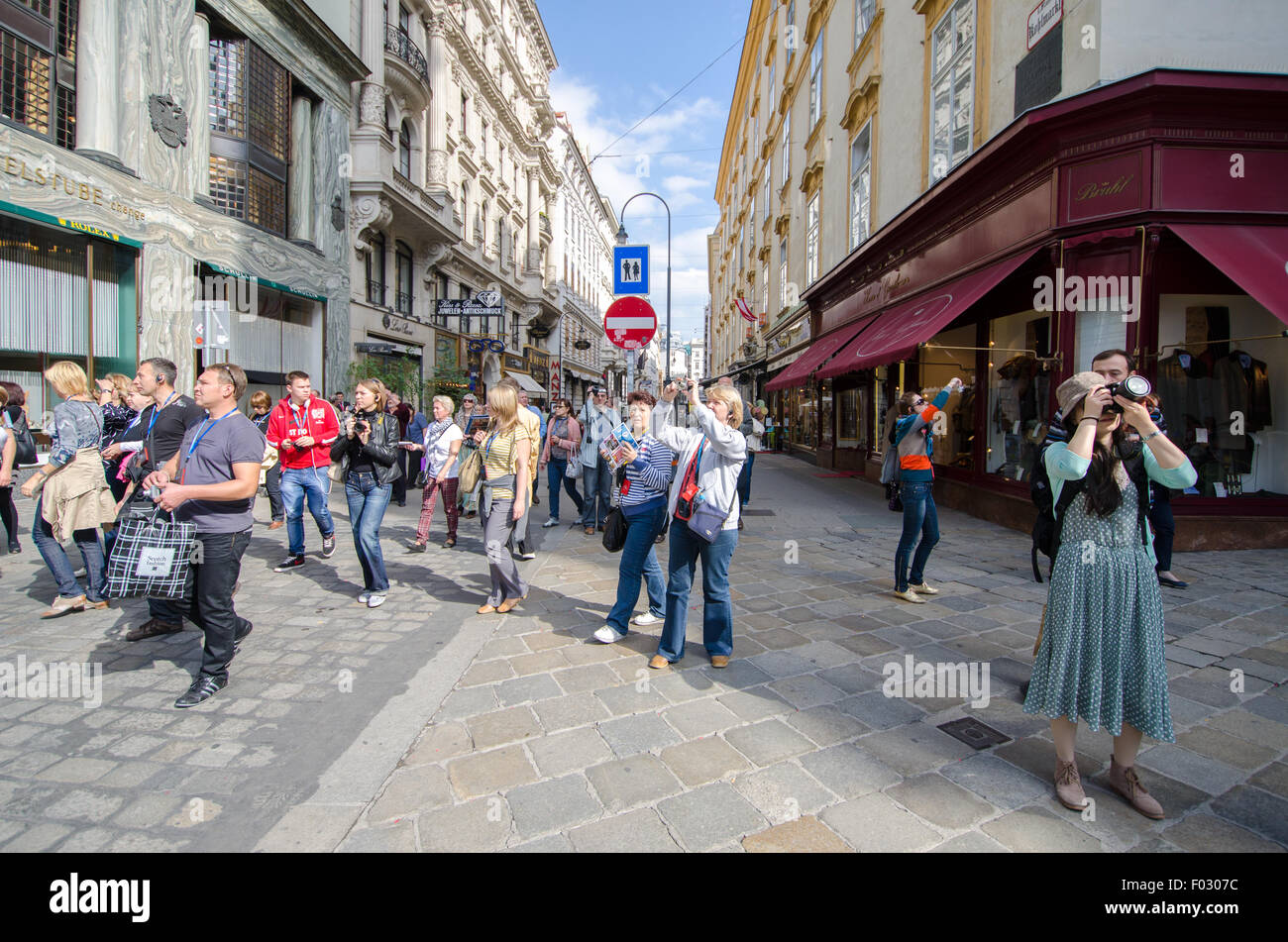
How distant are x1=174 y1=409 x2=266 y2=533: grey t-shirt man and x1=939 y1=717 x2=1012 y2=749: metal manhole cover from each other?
3.89m

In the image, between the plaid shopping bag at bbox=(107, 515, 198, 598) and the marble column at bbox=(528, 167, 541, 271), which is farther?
the marble column at bbox=(528, 167, 541, 271)

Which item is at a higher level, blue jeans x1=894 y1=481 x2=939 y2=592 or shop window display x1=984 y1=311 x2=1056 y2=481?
shop window display x1=984 y1=311 x2=1056 y2=481

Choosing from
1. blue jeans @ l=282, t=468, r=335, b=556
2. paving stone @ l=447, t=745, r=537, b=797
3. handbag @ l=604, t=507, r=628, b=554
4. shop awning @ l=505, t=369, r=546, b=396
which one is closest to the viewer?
paving stone @ l=447, t=745, r=537, b=797

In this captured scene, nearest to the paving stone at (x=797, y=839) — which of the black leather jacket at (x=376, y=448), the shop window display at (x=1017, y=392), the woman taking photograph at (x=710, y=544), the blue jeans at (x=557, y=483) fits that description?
the woman taking photograph at (x=710, y=544)

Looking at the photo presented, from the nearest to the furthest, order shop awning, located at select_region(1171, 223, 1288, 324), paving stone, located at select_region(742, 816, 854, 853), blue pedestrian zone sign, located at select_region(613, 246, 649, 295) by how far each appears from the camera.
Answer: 1. paving stone, located at select_region(742, 816, 854, 853)
2. shop awning, located at select_region(1171, 223, 1288, 324)
3. blue pedestrian zone sign, located at select_region(613, 246, 649, 295)

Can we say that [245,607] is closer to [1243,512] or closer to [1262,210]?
[1243,512]

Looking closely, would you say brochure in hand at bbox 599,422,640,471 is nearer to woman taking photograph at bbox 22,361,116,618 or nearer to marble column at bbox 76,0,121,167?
woman taking photograph at bbox 22,361,116,618

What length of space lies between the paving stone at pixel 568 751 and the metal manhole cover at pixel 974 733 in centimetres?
170

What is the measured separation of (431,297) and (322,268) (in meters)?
6.51

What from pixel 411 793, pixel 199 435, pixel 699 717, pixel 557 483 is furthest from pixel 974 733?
pixel 557 483

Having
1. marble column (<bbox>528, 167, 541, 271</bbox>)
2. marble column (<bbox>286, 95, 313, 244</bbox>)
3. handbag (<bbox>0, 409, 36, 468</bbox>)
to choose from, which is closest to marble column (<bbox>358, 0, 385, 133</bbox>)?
marble column (<bbox>286, 95, 313, 244</bbox>)

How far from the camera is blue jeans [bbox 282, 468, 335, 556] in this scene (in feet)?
22.5

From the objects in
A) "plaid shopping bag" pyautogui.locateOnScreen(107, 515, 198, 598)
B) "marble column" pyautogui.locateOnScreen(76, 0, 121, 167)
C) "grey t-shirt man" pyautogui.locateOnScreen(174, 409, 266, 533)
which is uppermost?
"marble column" pyautogui.locateOnScreen(76, 0, 121, 167)
